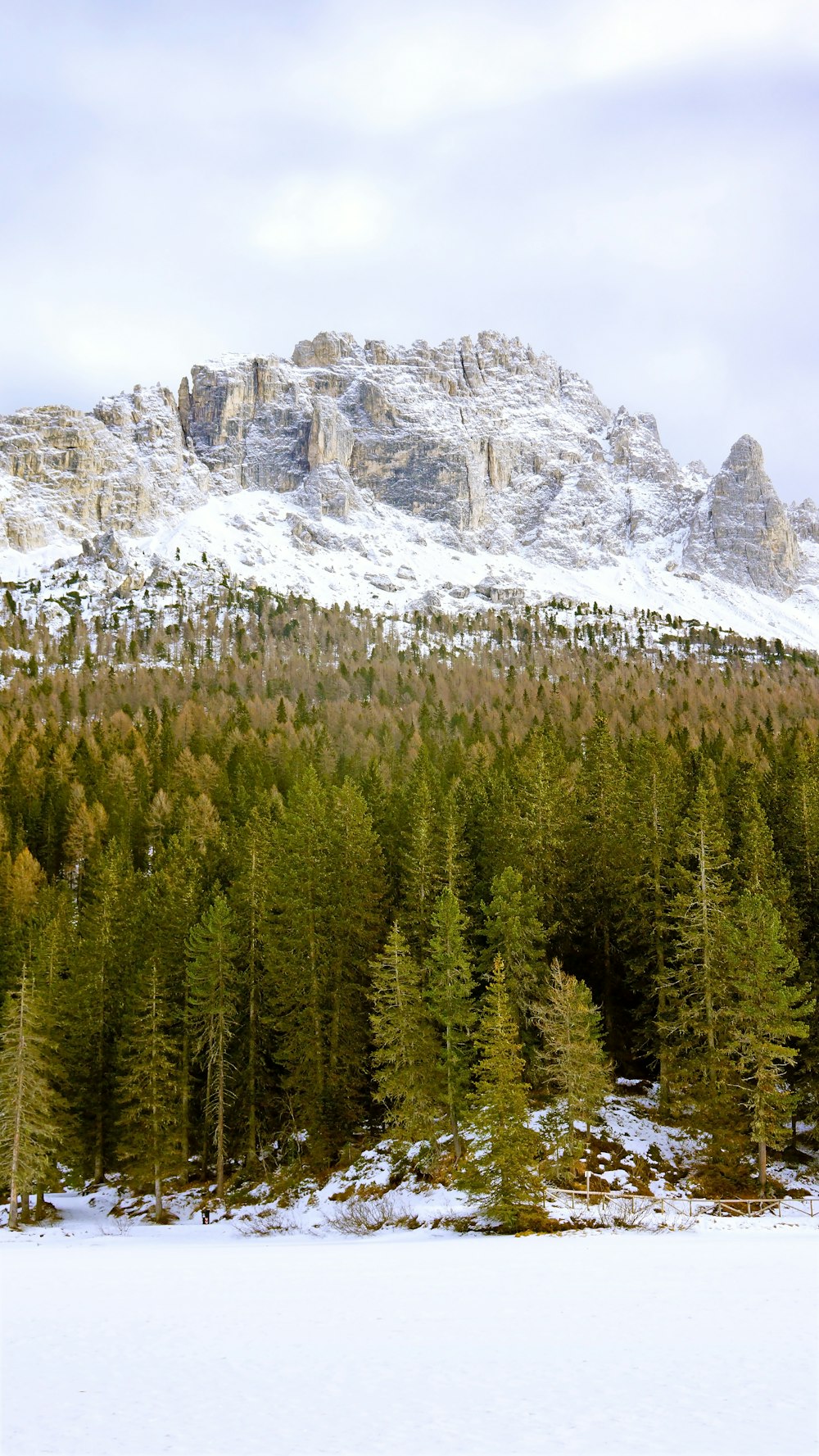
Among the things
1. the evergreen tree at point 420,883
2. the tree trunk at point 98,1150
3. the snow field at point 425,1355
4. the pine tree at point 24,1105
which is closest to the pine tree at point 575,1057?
the evergreen tree at point 420,883

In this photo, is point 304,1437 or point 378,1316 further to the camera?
point 378,1316

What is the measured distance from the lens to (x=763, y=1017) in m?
28.5

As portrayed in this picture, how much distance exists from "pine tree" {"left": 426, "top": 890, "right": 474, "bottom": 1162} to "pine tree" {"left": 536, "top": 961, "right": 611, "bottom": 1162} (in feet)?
9.01

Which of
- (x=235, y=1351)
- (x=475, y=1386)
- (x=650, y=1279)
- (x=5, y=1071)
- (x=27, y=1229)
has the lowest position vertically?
(x=27, y=1229)

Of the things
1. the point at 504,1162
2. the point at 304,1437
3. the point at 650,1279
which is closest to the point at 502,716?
the point at 504,1162

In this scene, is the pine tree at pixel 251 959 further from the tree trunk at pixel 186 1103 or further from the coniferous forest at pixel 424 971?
the tree trunk at pixel 186 1103

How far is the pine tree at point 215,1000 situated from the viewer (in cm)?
3475

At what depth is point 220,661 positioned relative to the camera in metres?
146

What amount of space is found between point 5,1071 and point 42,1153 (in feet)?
10.3

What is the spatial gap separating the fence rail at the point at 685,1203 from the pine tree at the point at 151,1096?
47.0ft

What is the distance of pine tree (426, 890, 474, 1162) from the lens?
1257 inches

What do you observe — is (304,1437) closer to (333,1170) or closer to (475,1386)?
(475,1386)

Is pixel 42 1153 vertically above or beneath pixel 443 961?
beneath

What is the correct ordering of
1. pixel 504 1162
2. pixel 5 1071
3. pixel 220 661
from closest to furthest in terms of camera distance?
pixel 504 1162 → pixel 5 1071 → pixel 220 661
